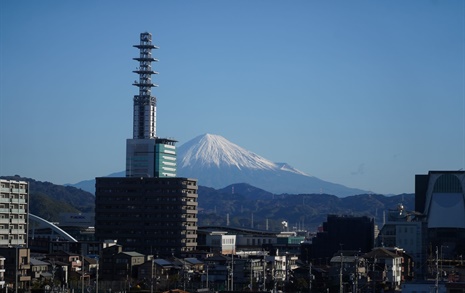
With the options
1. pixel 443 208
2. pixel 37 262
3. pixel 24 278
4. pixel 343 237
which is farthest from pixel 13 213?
pixel 443 208

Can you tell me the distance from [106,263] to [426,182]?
53.6 m

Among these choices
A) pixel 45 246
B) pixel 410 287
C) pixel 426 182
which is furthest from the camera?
pixel 426 182

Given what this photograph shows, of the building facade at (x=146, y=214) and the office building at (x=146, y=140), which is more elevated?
the office building at (x=146, y=140)

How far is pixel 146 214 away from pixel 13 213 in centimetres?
2111

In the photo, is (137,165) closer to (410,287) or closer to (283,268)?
(283,268)

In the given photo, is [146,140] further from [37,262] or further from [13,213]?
[37,262]

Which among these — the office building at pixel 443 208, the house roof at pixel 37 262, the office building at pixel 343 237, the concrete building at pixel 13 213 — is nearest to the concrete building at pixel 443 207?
the office building at pixel 443 208

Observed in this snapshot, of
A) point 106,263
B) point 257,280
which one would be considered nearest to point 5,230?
point 106,263

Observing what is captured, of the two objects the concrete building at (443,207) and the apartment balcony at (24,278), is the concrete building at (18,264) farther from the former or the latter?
the concrete building at (443,207)

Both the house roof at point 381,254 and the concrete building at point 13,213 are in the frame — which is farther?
the concrete building at point 13,213

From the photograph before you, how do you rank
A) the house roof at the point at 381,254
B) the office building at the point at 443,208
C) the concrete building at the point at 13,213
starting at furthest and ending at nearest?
the office building at the point at 443,208, the concrete building at the point at 13,213, the house roof at the point at 381,254

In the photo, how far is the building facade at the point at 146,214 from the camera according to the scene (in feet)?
373

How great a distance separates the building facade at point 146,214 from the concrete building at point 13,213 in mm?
17800

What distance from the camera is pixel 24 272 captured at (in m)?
75.9
